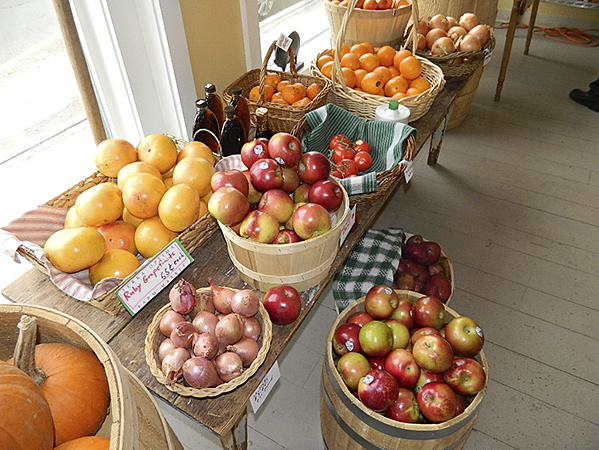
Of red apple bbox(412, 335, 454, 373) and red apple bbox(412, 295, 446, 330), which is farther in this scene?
red apple bbox(412, 295, 446, 330)

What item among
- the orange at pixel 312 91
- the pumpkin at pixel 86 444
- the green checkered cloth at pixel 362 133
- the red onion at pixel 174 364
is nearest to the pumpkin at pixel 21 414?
the pumpkin at pixel 86 444

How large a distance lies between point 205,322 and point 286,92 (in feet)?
3.27

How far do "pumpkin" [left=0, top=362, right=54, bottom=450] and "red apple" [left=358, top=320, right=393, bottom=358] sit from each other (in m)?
0.81

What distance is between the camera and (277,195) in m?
1.03

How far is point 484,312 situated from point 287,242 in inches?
50.8

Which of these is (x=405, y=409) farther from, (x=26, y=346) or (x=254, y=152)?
(x=26, y=346)

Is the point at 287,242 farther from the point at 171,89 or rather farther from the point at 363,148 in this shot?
the point at 171,89

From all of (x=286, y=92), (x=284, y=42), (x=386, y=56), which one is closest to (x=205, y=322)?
(x=286, y=92)

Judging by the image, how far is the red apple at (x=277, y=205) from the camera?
1.02 m

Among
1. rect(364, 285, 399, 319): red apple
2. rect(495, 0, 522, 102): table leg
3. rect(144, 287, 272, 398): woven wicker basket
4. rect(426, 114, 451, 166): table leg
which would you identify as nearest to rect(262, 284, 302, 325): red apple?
rect(144, 287, 272, 398): woven wicker basket

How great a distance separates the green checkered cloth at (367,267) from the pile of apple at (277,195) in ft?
→ 2.23

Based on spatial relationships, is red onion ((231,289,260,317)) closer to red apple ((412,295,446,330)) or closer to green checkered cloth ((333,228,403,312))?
red apple ((412,295,446,330))

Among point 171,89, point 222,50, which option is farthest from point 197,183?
point 222,50

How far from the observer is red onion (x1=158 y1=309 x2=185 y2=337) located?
911 mm
